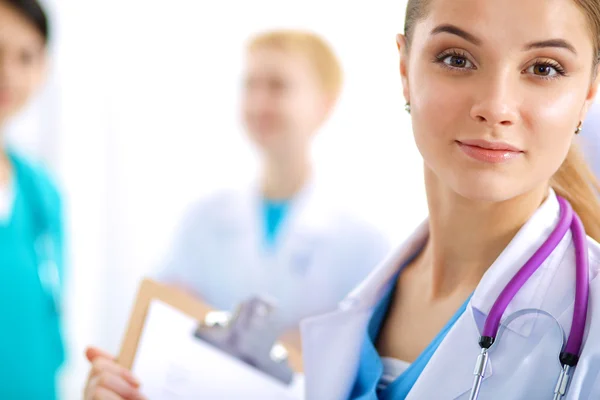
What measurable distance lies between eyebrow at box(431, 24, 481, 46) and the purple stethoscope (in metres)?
0.21

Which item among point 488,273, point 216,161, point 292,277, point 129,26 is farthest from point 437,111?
point 129,26

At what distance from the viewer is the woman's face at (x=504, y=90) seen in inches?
25.1

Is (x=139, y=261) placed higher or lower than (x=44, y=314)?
higher

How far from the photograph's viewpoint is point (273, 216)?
197 cm

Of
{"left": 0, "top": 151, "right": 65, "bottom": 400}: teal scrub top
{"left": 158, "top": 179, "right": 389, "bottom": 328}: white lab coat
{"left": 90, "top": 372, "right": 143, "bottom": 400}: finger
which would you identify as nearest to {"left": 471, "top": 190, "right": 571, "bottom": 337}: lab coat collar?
{"left": 90, "top": 372, "right": 143, "bottom": 400}: finger

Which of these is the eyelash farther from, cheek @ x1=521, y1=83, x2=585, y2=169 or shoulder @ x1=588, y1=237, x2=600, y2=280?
shoulder @ x1=588, y1=237, x2=600, y2=280

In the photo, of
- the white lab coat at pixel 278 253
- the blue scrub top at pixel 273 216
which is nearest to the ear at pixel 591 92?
the white lab coat at pixel 278 253

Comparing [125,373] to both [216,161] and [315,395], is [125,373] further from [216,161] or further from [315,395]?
[216,161]

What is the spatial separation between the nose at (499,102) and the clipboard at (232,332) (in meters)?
0.44

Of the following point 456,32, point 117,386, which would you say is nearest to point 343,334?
point 117,386

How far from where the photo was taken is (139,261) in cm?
275

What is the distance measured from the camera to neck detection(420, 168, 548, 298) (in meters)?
0.74

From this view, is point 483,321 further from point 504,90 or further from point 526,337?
point 504,90

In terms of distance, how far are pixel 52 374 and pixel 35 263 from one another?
1.02ft
